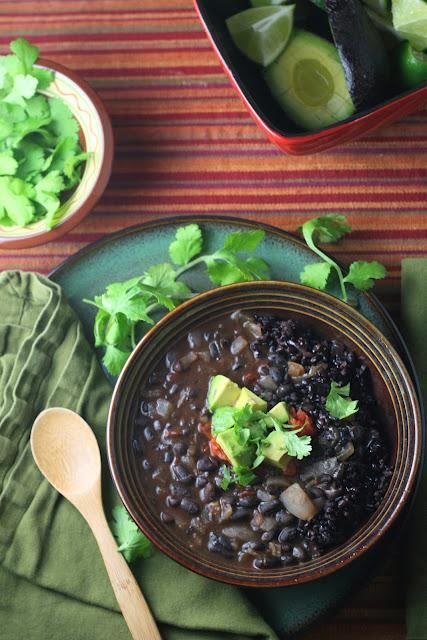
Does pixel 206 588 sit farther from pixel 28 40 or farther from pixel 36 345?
pixel 28 40

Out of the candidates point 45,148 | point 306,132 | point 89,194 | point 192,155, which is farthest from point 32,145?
point 306,132

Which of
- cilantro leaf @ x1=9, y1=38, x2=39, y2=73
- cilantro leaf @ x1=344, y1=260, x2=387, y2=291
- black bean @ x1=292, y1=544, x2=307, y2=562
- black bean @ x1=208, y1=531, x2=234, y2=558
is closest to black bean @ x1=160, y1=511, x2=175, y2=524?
black bean @ x1=208, y1=531, x2=234, y2=558

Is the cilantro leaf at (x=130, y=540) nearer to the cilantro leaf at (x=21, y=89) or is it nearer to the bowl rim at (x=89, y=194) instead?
the bowl rim at (x=89, y=194)

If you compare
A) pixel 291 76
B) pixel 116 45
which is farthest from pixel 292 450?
pixel 116 45

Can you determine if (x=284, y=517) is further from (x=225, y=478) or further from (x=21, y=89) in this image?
(x=21, y=89)

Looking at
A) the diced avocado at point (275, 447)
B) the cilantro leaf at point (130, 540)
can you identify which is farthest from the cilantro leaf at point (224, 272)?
the cilantro leaf at point (130, 540)

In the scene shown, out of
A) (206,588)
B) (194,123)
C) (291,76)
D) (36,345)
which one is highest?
(291,76)

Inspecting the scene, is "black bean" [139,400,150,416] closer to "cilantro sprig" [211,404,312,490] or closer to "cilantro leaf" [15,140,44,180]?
"cilantro sprig" [211,404,312,490]

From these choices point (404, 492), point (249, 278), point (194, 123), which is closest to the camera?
point (404, 492)
